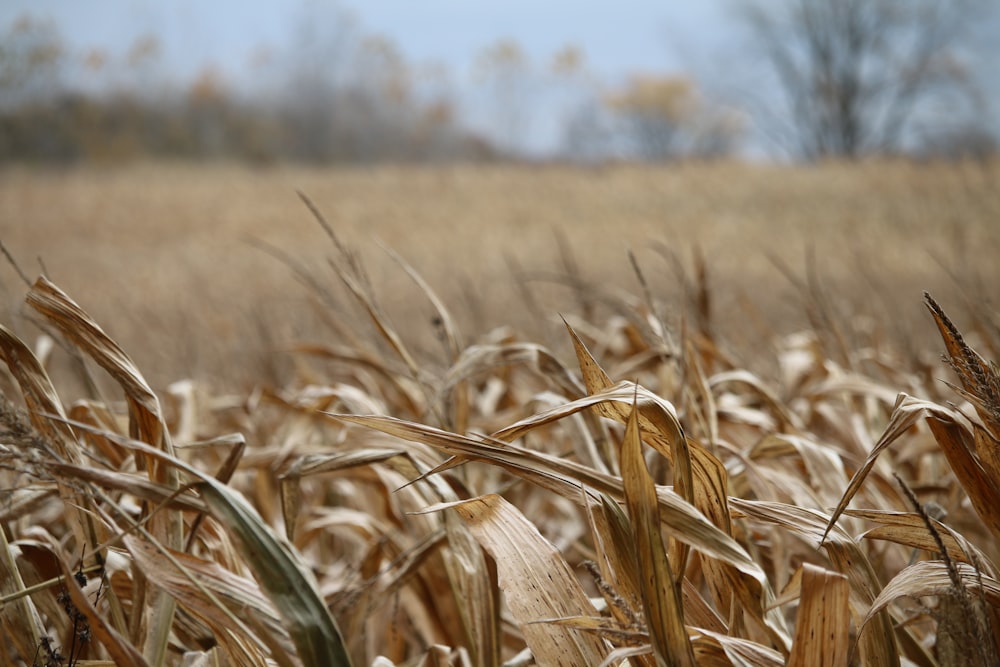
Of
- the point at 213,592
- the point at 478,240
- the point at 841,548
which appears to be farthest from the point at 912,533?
the point at 478,240

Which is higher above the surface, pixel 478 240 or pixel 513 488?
pixel 513 488

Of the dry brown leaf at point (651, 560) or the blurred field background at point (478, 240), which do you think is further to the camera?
the blurred field background at point (478, 240)

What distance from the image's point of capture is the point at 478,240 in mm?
7246

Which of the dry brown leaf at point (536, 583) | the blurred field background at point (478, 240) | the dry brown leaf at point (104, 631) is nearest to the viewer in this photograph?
the dry brown leaf at point (104, 631)

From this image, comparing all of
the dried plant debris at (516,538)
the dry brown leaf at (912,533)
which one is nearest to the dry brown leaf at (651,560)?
the dried plant debris at (516,538)

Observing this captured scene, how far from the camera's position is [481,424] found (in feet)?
2.68

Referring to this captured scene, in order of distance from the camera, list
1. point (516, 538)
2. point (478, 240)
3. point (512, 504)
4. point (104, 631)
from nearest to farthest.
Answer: point (104, 631) → point (516, 538) → point (512, 504) → point (478, 240)

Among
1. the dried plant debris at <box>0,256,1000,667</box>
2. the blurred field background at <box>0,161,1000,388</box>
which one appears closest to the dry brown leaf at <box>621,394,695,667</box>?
the dried plant debris at <box>0,256,1000,667</box>

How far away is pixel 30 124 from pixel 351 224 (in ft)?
10.8

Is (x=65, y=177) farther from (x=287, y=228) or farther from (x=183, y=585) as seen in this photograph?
(x=183, y=585)

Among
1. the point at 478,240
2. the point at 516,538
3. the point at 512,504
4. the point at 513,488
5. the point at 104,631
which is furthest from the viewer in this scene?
the point at 478,240

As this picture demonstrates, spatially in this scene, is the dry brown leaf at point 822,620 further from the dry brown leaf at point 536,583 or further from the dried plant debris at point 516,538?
the dry brown leaf at point 536,583

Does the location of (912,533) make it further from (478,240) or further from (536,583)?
(478,240)

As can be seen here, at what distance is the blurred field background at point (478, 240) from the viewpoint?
2.33 m
